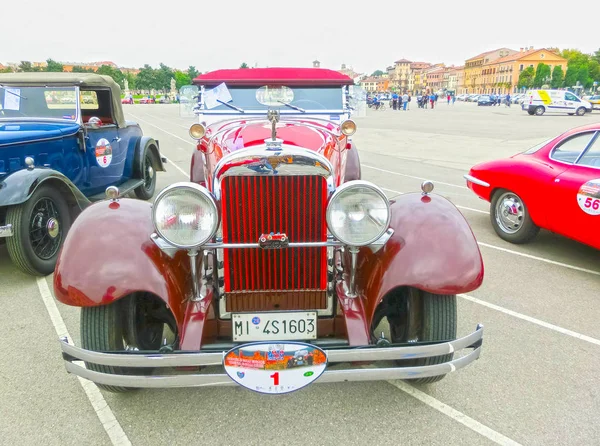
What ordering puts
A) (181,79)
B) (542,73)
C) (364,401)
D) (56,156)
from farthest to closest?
(181,79)
(542,73)
(56,156)
(364,401)

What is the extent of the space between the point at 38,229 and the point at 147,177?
3.25 meters

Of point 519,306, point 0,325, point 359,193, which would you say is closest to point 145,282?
point 359,193

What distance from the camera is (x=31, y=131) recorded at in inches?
194

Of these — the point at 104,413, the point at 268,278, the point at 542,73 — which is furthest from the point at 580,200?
the point at 542,73

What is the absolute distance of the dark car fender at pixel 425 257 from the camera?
7.40ft

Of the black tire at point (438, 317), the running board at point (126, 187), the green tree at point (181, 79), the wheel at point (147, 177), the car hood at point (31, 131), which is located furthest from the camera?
the green tree at point (181, 79)

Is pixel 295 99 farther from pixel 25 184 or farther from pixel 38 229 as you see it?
pixel 38 229

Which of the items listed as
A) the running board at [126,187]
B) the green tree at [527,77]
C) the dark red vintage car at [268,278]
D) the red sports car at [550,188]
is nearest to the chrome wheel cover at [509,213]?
the red sports car at [550,188]

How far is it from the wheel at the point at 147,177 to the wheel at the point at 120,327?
476 cm

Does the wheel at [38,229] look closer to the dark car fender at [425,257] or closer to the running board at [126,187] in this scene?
the running board at [126,187]

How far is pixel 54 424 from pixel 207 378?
977mm

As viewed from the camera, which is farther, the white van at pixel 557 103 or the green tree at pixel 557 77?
the green tree at pixel 557 77

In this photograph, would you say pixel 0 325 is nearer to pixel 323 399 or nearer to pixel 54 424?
Answer: pixel 54 424

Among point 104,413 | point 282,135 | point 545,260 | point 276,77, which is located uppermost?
point 276,77
